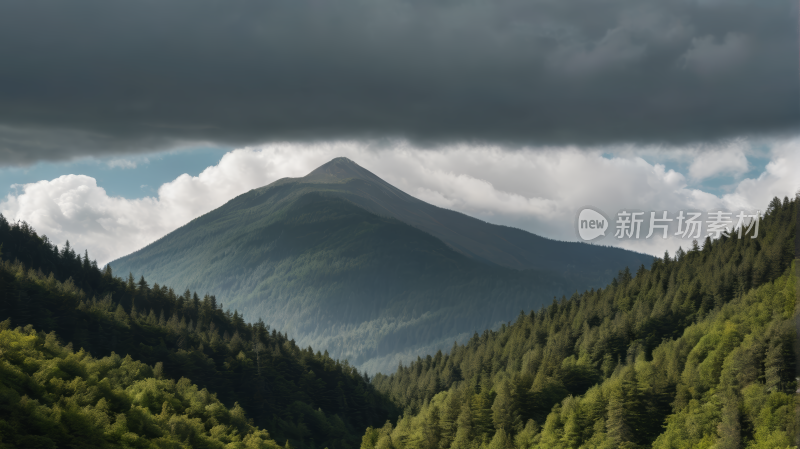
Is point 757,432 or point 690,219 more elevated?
point 690,219

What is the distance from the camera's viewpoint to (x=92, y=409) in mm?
142625

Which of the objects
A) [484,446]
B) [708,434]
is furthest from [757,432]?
[484,446]

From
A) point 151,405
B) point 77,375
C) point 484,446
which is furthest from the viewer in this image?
point 484,446

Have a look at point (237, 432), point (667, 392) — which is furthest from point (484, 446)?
point (237, 432)

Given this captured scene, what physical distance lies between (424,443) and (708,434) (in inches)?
3072

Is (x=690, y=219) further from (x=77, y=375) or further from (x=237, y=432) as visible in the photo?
(x=77, y=375)

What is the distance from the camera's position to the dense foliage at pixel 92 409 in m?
125

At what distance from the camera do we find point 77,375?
163375 millimetres

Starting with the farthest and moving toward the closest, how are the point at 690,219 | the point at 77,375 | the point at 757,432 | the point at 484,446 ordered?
the point at 484,446 < the point at 77,375 < the point at 757,432 < the point at 690,219

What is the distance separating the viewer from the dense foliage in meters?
125

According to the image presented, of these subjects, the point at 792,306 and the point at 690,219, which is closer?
the point at 690,219

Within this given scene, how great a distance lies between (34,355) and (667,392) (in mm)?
160795

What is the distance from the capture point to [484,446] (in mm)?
188625

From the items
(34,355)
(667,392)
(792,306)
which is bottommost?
(34,355)
